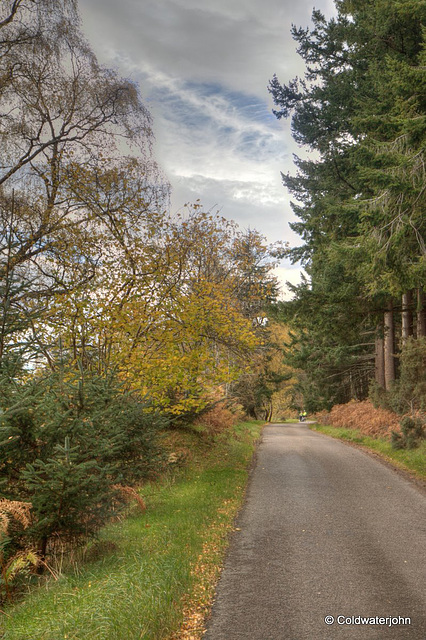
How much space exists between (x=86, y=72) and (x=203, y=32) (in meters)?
4.95

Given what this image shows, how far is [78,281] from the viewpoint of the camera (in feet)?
36.0

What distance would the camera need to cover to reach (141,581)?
488 cm

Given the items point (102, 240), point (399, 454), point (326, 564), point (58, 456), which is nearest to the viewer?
point (58, 456)

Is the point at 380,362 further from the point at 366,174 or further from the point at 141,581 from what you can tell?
Result: the point at 141,581

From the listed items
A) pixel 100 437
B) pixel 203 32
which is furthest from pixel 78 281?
pixel 203 32

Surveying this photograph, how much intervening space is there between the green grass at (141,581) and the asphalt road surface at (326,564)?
382mm

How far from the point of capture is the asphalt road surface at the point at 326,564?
4.54 m

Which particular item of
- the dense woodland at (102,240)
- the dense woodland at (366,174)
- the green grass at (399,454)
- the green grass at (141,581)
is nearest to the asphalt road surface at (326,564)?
the green grass at (141,581)

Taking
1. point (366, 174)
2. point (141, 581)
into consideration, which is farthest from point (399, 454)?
point (141, 581)

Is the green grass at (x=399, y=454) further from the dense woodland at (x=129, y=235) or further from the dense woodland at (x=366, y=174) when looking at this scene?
the dense woodland at (x=129, y=235)

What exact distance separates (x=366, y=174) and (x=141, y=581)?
9956 mm

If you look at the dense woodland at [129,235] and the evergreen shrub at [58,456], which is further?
the dense woodland at [129,235]

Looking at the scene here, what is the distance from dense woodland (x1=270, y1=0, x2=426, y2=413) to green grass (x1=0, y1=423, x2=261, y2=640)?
759 cm

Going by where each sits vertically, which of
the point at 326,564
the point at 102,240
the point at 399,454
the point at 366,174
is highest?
the point at 366,174
